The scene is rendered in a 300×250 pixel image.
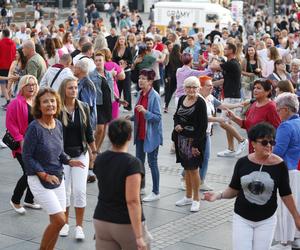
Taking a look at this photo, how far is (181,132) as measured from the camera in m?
9.20

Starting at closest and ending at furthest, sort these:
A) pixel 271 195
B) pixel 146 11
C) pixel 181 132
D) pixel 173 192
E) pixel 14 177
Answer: pixel 271 195
pixel 181 132
pixel 173 192
pixel 14 177
pixel 146 11

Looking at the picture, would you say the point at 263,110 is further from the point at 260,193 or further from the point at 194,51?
the point at 194,51

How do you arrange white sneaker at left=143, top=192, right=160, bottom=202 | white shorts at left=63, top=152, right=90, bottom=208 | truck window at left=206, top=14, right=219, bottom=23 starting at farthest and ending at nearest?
truck window at left=206, top=14, right=219, bottom=23
white sneaker at left=143, top=192, right=160, bottom=202
white shorts at left=63, top=152, right=90, bottom=208

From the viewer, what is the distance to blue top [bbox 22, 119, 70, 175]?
6906 mm

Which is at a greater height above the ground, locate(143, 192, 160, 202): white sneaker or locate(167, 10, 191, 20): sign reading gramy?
locate(167, 10, 191, 20): sign reading gramy

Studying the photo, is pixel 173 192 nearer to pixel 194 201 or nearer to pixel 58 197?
pixel 194 201

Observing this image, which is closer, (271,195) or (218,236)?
(271,195)

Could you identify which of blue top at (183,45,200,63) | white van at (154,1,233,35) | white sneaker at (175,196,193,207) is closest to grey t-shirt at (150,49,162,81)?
blue top at (183,45,200,63)

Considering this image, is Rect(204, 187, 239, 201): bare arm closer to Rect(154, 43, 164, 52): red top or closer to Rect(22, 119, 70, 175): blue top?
Rect(22, 119, 70, 175): blue top

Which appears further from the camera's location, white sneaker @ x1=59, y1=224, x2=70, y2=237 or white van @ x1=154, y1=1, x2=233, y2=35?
white van @ x1=154, y1=1, x2=233, y2=35

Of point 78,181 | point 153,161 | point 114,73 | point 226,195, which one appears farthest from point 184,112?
point 114,73

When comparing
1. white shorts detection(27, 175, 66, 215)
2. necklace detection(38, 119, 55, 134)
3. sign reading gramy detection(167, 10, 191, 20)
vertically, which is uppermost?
sign reading gramy detection(167, 10, 191, 20)

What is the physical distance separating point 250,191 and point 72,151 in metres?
2.63

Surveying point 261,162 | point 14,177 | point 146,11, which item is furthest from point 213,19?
point 146,11
